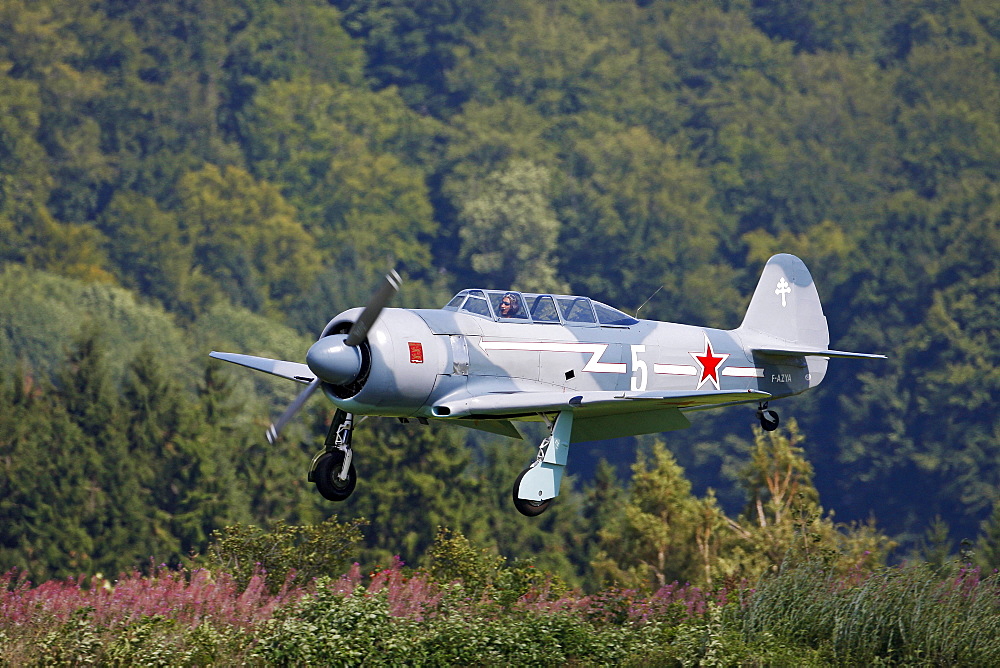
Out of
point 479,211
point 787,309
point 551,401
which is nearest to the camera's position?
point 551,401

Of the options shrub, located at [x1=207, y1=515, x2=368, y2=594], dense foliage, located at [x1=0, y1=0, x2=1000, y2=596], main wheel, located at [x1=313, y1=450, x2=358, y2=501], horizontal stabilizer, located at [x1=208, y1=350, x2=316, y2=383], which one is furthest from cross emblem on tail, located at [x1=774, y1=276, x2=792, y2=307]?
dense foliage, located at [x1=0, y1=0, x2=1000, y2=596]

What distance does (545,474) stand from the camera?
1608 centimetres

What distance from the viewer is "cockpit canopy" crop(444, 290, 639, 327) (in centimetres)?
1677

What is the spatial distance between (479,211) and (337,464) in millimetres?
89142

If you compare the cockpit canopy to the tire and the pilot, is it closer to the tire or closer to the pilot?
the pilot

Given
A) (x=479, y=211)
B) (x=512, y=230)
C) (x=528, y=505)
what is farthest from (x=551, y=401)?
(x=479, y=211)

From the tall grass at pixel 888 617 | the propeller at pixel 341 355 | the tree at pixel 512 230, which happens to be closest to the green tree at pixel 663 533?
the tall grass at pixel 888 617

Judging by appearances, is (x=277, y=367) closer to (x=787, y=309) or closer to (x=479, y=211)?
(x=787, y=309)

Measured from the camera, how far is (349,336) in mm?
15406

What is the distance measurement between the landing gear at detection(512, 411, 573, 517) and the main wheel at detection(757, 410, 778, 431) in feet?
11.8

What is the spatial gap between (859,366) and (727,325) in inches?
383

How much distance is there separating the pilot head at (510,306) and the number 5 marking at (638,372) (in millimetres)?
1587

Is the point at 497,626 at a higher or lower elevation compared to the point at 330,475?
lower

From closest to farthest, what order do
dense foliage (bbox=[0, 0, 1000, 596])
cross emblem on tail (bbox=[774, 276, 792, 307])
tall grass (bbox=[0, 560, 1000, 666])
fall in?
1. tall grass (bbox=[0, 560, 1000, 666])
2. cross emblem on tail (bbox=[774, 276, 792, 307])
3. dense foliage (bbox=[0, 0, 1000, 596])
